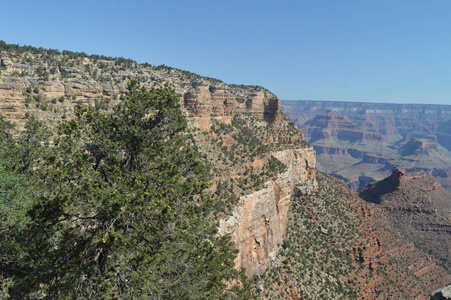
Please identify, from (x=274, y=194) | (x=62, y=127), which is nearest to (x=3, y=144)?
(x=62, y=127)

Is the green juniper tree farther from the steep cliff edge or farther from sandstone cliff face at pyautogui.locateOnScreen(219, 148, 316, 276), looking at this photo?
sandstone cliff face at pyautogui.locateOnScreen(219, 148, 316, 276)

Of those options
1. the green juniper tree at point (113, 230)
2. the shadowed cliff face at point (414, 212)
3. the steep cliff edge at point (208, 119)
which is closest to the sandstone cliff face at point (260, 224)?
the steep cliff edge at point (208, 119)

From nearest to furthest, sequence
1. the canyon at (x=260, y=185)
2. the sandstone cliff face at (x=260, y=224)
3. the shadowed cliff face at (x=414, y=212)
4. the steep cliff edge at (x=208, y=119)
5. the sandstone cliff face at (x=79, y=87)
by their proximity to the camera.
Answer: the sandstone cliff face at (x=79, y=87) < the steep cliff edge at (x=208, y=119) < the canyon at (x=260, y=185) < the sandstone cliff face at (x=260, y=224) < the shadowed cliff face at (x=414, y=212)

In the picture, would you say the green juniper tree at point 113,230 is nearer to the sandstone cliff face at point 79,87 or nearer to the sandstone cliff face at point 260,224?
the sandstone cliff face at point 79,87

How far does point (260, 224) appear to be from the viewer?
132 ft

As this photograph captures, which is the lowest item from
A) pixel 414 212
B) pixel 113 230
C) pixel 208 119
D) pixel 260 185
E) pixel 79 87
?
pixel 414 212

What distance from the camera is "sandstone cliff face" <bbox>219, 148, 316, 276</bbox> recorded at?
34606 mm

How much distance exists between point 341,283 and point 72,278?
44.5 m

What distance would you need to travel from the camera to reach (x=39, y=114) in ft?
87.9

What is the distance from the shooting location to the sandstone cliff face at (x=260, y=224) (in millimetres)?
34606

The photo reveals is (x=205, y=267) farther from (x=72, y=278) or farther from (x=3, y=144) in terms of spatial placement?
(x=3, y=144)

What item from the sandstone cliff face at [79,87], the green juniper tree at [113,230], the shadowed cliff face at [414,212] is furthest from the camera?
the shadowed cliff face at [414,212]

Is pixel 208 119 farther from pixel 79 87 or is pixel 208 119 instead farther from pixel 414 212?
pixel 414 212

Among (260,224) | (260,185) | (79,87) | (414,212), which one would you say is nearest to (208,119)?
(260,185)
